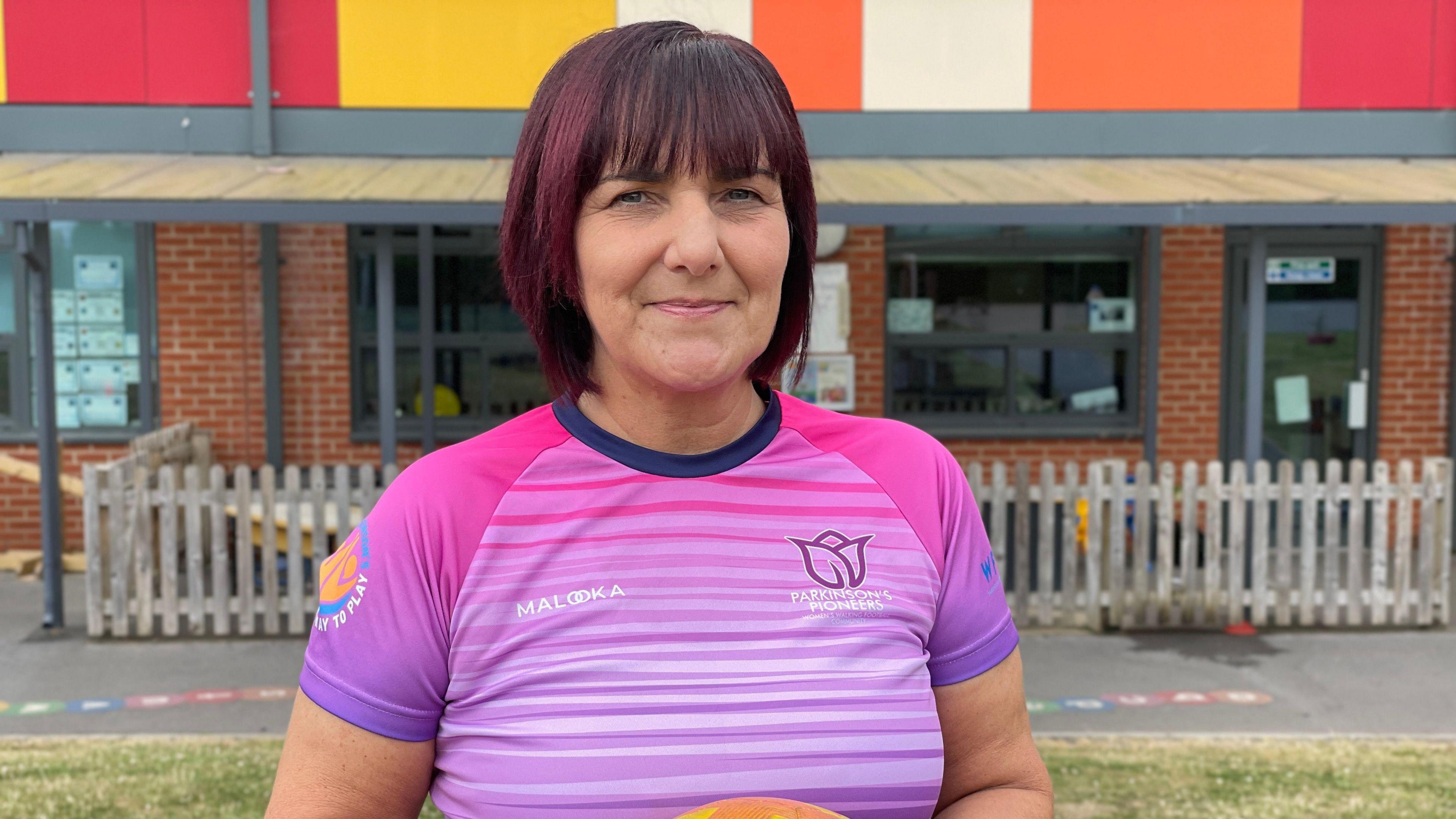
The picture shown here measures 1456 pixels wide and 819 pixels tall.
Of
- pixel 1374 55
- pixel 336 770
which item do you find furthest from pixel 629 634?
pixel 1374 55

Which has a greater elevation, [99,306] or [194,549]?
[99,306]

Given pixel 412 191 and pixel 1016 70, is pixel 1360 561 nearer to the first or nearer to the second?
pixel 1016 70

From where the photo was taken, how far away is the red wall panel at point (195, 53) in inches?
351

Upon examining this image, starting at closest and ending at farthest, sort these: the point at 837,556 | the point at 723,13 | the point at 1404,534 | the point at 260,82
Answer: the point at 837,556 < the point at 1404,534 < the point at 260,82 < the point at 723,13

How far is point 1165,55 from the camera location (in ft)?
30.6

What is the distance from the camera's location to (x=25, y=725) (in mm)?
6078

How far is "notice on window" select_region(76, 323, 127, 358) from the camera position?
10.1 m

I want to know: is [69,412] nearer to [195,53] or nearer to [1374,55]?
[195,53]

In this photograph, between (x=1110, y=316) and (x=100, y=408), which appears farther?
(x=1110, y=316)

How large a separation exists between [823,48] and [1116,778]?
566 centimetres

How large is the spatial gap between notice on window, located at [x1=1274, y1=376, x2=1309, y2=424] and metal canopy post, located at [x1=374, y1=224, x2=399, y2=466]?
708 centimetres

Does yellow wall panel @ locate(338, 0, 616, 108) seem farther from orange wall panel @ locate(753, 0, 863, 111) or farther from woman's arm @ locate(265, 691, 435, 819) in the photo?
woman's arm @ locate(265, 691, 435, 819)

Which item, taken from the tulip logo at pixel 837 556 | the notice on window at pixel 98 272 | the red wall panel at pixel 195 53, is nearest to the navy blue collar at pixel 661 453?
the tulip logo at pixel 837 556

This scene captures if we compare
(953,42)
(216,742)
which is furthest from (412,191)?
(953,42)
